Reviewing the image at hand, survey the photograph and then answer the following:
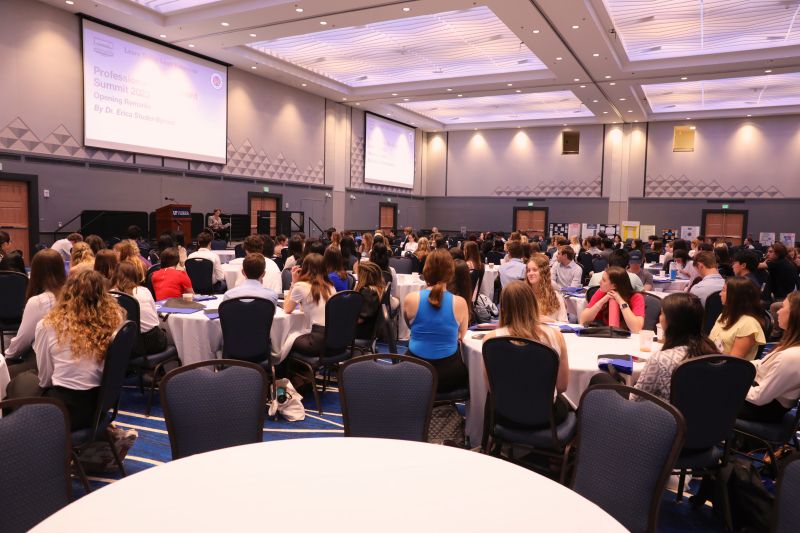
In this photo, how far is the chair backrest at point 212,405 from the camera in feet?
8.69

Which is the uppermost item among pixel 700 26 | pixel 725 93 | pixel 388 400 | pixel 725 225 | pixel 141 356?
pixel 700 26

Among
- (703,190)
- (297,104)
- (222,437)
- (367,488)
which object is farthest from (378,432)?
(703,190)

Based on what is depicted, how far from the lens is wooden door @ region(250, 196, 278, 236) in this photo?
16.4m

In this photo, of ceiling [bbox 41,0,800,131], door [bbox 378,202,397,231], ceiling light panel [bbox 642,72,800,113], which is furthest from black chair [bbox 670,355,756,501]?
door [bbox 378,202,397,231]

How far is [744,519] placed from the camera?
3084 millimetres

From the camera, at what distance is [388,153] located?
22.0 metres

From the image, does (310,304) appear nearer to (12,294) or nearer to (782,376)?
(12,294)

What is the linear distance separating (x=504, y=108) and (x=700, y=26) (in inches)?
352

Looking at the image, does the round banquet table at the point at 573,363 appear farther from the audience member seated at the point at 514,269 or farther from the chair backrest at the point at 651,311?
the audience member seated at the point at 514,269

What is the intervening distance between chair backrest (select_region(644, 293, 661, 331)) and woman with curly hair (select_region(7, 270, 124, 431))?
460 cm

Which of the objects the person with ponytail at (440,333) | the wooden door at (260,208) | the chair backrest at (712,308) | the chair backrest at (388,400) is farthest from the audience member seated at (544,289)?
the wooden door at (260,208)

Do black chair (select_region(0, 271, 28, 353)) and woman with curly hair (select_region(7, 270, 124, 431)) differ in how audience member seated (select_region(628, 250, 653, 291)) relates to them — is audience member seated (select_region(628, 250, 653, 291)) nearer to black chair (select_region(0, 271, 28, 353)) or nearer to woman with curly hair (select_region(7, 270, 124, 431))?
woman with curly hair (select_region(7, 270, 124, 431))

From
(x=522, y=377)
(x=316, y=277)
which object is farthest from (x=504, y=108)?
(x=522, y=377)

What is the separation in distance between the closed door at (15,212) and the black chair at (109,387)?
9.28m
